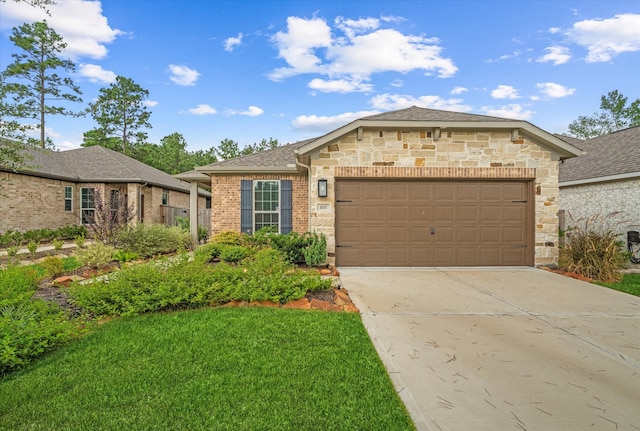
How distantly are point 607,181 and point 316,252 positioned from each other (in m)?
10.4

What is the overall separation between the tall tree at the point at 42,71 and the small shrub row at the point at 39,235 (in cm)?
1286

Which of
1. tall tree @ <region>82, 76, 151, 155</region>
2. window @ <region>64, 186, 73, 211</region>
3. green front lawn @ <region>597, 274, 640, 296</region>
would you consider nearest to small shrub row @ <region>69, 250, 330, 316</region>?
green front lawn @ <region>597, 274, 640, 296</region>

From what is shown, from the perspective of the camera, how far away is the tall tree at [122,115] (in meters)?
30.6

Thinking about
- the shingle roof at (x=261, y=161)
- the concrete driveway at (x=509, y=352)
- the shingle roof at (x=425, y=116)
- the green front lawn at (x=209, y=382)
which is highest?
the shingle roof at (x=425, y=116)

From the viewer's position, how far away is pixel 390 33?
1229 centimetres

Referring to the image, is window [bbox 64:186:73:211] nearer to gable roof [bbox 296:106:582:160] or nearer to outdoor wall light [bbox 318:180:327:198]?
gable roof [bbox 296:106:582:160]

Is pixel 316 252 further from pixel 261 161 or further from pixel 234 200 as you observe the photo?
pixel 261 161

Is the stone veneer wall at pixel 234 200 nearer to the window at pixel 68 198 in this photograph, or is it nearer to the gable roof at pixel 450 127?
the gable roof at pixel 450 127

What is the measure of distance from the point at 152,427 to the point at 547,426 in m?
2.63

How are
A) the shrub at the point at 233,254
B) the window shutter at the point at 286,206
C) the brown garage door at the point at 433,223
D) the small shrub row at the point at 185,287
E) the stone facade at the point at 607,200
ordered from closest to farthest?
the small shrub row at the point at 185,287, the shrub at the point at 233,254, the brown garage door at the point at 433,223, the stone facade at the point at 607,200, the window shutter at the point at 286,206

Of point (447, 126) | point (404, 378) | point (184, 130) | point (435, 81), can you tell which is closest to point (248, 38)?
point (435, 81)

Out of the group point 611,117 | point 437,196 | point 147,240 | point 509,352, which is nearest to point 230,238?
point 147,240

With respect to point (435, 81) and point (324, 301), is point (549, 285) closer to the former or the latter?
point (324, 301)

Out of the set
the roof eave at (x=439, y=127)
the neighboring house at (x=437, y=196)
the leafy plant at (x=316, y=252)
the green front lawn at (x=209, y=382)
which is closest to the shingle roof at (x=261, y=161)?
the roof eave at (x=439, y=127)
